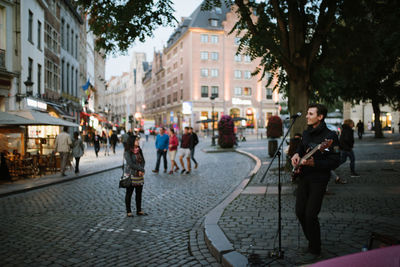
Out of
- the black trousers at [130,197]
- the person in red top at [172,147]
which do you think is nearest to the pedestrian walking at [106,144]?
the person in red top at [172,147]

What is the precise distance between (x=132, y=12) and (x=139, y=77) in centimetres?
10419

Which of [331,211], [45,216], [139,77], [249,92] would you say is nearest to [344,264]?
[331,211]

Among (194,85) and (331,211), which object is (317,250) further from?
(194,85)

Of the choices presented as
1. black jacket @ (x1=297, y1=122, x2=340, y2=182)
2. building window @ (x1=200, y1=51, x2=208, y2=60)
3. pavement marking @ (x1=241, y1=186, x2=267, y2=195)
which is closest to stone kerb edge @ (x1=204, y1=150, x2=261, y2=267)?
black jacket @ (x1=297, y1=122, x2=340, y2=182)

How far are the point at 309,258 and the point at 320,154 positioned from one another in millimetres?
1241

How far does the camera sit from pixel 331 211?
662 cm

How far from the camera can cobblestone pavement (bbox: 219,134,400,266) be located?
185 inches

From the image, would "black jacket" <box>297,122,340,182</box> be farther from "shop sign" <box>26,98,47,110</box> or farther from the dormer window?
the dormer window

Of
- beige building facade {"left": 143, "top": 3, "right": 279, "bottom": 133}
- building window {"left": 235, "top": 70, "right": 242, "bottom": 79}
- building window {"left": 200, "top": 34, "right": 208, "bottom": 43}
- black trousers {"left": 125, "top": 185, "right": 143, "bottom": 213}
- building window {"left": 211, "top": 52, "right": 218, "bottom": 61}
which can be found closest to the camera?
black trousers {"left": 125, "top": 185, "right": 143, "bottom": 213}

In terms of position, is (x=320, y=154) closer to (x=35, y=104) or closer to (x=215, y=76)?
(x=35, y=104)

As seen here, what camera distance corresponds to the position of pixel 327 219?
6.04 meters

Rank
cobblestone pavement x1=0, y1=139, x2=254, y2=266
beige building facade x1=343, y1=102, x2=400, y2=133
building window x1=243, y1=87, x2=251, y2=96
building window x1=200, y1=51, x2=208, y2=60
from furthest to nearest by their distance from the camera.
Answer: building window x1=243, y1=87, x2=251, y2=96, building window x1=200, y1=51, x2=208, y2=60, beige building facade x1=343, y1=102, x2=400, y2=133, cobblestone pavement x1=0, y1=139, x2=254, y2=266

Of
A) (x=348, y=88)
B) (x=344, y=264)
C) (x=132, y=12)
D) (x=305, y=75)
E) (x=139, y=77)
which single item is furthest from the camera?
(x=139, y=77)

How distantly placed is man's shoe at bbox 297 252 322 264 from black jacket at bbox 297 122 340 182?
923mm
